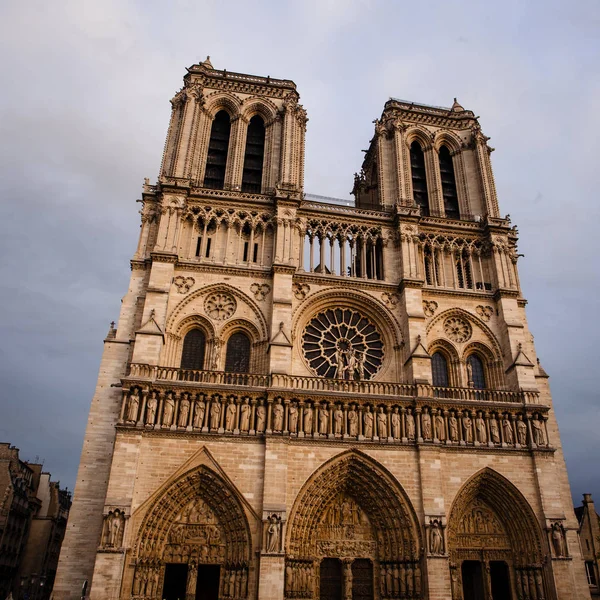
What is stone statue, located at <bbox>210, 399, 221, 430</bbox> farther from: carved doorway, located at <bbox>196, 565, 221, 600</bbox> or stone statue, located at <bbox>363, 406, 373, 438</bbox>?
stone statue, located at <bbox>363, 406, 373, 438</bbox>

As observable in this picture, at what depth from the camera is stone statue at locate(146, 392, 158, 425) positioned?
1770 centimetres

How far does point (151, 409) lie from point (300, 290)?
24.4 feet

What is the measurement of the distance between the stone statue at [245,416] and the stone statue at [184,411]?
177 centimetres

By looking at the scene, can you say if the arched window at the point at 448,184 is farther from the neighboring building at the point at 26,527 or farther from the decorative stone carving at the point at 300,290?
the neighboring building at the point at 26,527

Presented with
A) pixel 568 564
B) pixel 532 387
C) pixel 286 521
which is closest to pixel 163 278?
pixel 286 521

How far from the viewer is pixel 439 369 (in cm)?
2236

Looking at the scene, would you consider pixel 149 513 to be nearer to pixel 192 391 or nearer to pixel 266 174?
pixel 192 391

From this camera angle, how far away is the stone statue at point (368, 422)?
61.7 feet

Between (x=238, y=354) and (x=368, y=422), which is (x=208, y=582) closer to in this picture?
(x=368, y=422)

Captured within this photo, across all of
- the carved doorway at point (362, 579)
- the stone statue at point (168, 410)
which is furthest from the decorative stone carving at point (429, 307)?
the stone statue at point (168, 410)

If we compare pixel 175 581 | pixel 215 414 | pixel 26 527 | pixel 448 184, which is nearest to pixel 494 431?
pixel 215 414

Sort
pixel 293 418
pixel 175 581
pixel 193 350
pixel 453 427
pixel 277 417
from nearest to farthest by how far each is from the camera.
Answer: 1. pixel 175 581
2. pixel 277 417
3. pixel 293 418
4. pixel 453 427
5. pixel 193 350

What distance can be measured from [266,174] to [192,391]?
11003 mm

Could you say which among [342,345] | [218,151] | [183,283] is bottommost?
[342,345]
